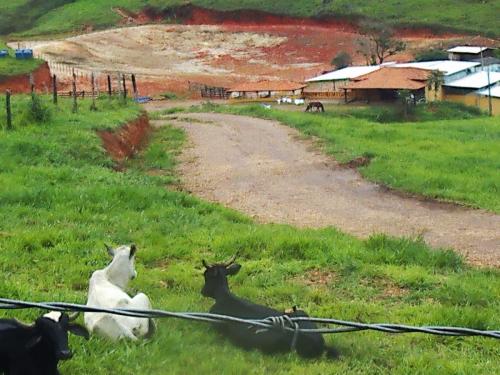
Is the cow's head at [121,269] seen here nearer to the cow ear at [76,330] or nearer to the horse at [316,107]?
the cow ear at [76,330]

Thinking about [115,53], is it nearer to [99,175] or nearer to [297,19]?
[297,19]

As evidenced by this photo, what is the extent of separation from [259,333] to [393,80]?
39403 mm

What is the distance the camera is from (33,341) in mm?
4430

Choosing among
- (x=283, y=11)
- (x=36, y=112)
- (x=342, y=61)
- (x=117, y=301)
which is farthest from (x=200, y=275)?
(x=283, y=11)

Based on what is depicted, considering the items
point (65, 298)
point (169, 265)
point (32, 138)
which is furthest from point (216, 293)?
point (32, 138)

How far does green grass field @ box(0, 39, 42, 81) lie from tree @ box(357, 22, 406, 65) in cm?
2804

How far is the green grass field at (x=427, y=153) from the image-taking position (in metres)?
15.2

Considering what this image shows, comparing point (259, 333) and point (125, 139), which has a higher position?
point (125, 139)

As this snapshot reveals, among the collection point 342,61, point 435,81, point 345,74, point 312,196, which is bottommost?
point 312,196

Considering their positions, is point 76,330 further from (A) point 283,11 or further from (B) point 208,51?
(A) point 283,11

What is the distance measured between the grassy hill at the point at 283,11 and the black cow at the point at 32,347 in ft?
224

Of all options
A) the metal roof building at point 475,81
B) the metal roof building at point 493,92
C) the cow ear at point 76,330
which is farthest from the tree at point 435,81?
the cow ear at point 76,330

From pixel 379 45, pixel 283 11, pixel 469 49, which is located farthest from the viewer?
pixel 283 11

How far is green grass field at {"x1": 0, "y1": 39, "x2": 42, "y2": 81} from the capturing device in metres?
42.0
